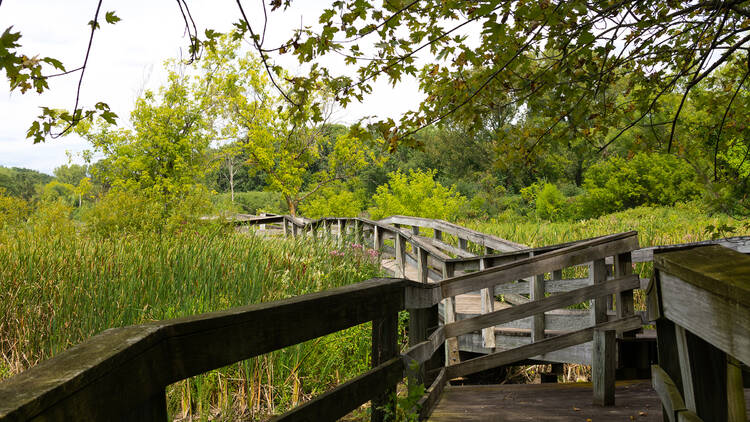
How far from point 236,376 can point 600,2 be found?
416 cm

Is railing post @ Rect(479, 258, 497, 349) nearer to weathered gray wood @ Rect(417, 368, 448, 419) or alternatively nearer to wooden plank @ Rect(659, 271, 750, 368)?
weathered gray wood @ Rect(417, 368, 448, 419)

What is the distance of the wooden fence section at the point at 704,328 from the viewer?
1.19 m

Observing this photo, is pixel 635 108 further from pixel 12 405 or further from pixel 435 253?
pixel 12 405

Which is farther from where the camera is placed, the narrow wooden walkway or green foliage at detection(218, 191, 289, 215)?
green foliage at detection(218, 191, 289, 215)

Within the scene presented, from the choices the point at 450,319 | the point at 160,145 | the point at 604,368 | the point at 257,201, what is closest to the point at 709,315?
the point at 604,368

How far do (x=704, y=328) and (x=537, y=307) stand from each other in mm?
3595

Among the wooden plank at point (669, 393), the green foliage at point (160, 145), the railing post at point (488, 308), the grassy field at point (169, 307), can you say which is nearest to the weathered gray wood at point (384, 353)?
the wooden plank at point (669, 393)

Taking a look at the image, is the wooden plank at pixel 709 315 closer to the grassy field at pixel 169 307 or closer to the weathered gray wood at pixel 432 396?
the weathered gray wood at pixel 432 396

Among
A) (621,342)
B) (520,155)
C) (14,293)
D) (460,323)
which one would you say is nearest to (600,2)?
(520,155)

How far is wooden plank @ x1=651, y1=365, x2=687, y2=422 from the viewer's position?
5.15 ft

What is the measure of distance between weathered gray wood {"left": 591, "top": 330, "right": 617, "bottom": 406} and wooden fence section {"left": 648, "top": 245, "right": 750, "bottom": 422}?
256cm

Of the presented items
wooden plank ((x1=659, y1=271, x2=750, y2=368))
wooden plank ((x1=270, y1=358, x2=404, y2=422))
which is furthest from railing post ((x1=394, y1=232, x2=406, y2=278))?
wooden plank ((x1=659, y1=271, x2=750, y2=368))

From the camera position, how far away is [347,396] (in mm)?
2355

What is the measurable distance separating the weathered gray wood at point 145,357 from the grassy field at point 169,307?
250 centimetres
